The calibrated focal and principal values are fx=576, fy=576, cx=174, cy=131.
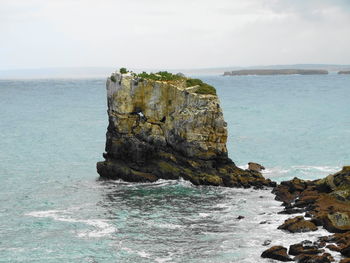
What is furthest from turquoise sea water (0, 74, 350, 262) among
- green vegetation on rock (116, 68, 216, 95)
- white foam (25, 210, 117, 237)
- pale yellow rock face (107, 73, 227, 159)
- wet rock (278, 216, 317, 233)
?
green vegetation on rock (116, 68, 216, 95)

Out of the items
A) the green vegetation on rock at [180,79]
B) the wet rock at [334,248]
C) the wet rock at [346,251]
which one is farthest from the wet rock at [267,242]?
the green vegetation on rock at [180,79]

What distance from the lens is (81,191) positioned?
54.0m

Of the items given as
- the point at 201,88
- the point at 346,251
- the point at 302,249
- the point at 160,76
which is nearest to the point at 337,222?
the point at 346,251

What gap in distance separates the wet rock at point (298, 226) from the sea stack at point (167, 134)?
43.9ft

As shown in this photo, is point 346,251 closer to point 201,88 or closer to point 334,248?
point 334,248

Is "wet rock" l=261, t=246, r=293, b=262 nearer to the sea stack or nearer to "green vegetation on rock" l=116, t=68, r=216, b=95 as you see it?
the sea stack

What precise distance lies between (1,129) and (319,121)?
60680 mm

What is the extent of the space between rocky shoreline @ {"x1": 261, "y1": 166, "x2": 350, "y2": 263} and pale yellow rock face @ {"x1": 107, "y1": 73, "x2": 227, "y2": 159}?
8656 millimetres

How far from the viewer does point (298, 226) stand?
40125 millimetres

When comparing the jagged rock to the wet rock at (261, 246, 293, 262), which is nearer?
the wet rock at (261, 246, 293, 262)

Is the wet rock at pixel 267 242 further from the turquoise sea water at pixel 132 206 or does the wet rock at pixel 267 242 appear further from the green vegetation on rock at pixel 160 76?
the green vegetation on rock at pixel 160 76

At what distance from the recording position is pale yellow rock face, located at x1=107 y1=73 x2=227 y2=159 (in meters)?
55.9

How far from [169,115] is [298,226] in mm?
21517

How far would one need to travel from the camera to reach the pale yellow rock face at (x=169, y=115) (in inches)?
2201
